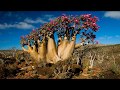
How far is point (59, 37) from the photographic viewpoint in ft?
28.4

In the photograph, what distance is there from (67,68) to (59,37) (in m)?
1.43

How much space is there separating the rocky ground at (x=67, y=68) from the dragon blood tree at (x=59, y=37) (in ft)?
0.99

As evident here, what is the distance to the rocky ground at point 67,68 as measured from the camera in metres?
7.45

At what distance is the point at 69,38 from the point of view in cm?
864

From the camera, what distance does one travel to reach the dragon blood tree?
8.34 meters

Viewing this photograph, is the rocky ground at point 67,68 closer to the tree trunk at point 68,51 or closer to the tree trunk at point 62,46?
the tree trunk at point 68,51

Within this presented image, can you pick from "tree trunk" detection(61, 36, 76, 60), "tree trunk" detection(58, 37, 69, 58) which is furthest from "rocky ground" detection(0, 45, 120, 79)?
"tree trunk" detection(58, 37, 69, 58)

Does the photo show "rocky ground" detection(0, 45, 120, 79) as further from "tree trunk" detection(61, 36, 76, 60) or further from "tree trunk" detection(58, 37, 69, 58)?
"tree trunk" detection(58, 37, 69, 58)

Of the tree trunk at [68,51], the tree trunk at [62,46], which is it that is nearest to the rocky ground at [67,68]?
the tree trunk at [68,51]

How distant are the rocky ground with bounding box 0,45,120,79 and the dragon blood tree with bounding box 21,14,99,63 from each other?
0.30 m
